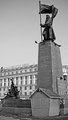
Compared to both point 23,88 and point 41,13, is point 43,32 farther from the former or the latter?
point 23,88

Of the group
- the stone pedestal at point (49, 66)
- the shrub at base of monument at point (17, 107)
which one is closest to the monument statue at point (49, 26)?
the stone pedestal at point (49, 66)

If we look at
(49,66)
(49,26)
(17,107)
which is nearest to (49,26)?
(49,26)

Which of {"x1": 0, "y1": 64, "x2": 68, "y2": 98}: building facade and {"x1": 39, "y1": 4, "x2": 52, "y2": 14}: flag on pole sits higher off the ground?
{"x1": 39, "y1": 4, "x2": 52, "y2": 14}: flag on pole

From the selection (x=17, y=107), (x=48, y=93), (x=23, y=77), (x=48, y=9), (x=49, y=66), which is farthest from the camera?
(x=23, y=77)

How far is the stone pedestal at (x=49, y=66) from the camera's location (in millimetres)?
24062

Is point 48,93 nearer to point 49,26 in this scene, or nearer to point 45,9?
point 49,26

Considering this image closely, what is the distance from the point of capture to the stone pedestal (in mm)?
24062

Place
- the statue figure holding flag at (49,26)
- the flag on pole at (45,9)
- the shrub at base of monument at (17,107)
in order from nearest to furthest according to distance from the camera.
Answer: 1. the shrub at base of monument at (17,107)
2. the statue figure holding flag at (49,26)
3. the flag on pole at (45,9)

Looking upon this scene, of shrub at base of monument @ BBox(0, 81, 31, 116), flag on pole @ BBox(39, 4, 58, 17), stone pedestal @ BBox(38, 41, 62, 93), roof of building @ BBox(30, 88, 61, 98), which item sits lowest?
shrub at base of monument @ BBox(0, 81, 31, 116)

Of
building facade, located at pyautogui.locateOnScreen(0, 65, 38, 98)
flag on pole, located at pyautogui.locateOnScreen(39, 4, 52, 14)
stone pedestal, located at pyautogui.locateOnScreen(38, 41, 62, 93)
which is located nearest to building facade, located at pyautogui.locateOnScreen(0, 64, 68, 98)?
building facade, located at pyautogui.locateOnScreen(0, 65, 38, 98)

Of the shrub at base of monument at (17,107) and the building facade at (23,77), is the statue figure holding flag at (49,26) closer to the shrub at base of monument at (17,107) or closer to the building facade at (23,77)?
the shrub at base of monument at (17,107)

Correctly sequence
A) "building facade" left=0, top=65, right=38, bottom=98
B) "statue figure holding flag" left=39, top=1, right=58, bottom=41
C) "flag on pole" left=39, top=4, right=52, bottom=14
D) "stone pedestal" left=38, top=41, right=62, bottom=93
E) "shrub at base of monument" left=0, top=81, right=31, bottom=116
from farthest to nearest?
"building facade" left=0, top=65, right=38, bottom=98, "flag on pole" left=39, top=4, right=52, bottom=14, "statue figure holding flag" left=39, top=1, right=58, bottom=41, "stone pedestal" left=38, top=41, right=62, bottom=93, "shrub at base of monument" left=0, top=81, right=31, bottom=116

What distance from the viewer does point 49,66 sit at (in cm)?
2464

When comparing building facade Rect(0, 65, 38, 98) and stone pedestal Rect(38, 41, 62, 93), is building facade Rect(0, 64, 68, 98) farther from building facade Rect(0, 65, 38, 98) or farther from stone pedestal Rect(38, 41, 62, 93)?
stone pedestal Rect(38, 41, 62, 93)
